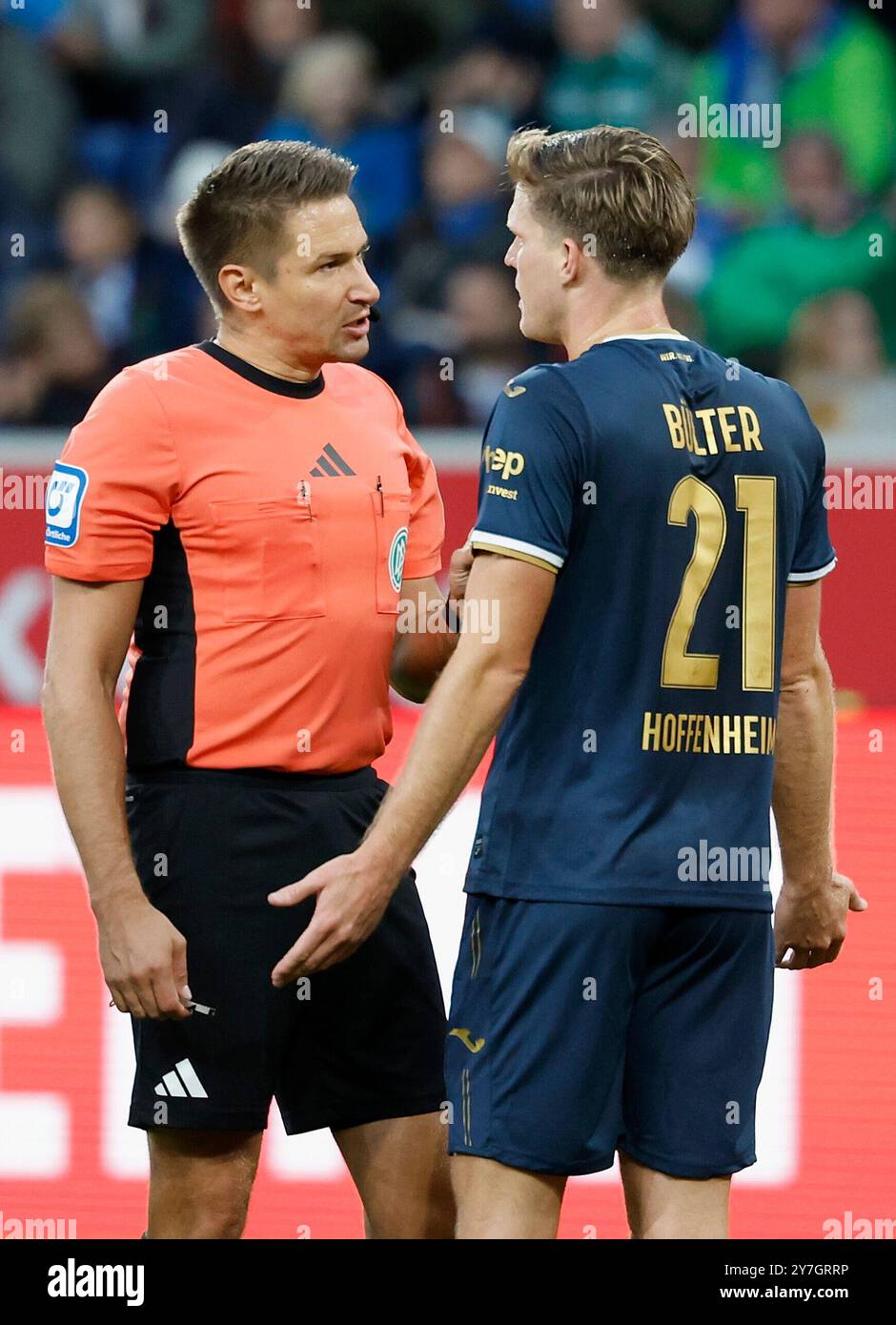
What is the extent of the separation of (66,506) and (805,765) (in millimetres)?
1096

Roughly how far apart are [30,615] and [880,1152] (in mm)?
2822

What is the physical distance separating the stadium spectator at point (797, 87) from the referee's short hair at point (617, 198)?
15.1 feet

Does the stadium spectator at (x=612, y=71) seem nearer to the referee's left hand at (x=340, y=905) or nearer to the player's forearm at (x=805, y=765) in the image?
the player's forearm at (x=805, y=765)

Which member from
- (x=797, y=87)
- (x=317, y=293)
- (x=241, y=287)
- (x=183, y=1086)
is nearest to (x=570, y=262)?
(x=317, y=293)

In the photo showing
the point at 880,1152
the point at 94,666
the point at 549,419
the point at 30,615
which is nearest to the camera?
the point at 549,419

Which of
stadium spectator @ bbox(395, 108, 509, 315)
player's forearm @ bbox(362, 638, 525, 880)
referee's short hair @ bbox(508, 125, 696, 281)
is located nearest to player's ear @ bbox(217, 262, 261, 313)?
referee's short hair @ bbox(508, 125, 696, 281)

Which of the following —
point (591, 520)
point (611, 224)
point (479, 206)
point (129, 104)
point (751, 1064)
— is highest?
point (129, 104)

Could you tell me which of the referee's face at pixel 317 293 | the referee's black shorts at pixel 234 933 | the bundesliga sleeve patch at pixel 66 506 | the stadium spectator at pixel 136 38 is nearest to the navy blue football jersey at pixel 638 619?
the referee's black shorts at pixel 234 933

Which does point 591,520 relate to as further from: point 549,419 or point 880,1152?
point 880,1152

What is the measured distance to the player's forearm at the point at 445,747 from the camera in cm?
229

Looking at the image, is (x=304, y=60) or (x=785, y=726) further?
(x=304, y=60)

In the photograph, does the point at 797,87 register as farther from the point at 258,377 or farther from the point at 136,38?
the point at 258,377

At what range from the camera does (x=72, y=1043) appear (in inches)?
135
